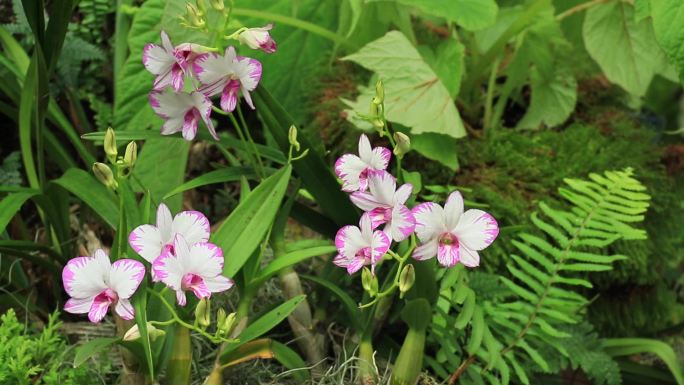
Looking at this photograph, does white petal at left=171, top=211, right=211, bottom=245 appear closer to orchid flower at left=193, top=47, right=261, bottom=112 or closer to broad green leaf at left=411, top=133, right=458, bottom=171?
orchid flower at left=193, top=47, right=261, bottom=112

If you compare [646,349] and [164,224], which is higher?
[164,224]

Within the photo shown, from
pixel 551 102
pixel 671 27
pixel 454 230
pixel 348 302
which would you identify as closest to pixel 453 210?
pixel 454 230

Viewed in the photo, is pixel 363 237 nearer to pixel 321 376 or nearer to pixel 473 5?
pixel 321 376

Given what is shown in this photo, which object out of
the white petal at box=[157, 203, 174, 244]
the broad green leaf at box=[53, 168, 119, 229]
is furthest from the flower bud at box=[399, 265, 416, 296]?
the broad green leaf at box=[53, 168, 119, 229]

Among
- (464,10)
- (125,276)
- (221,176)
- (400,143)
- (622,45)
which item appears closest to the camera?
(125,276)

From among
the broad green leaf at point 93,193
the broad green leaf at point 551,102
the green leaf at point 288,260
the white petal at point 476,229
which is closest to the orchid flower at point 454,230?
the white petal at point 476,229

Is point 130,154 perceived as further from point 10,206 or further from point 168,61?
point 10,206

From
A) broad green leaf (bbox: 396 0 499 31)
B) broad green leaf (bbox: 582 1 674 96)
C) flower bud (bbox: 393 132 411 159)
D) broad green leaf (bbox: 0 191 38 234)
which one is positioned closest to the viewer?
flower bud (bbox: 393 132 411 159)
